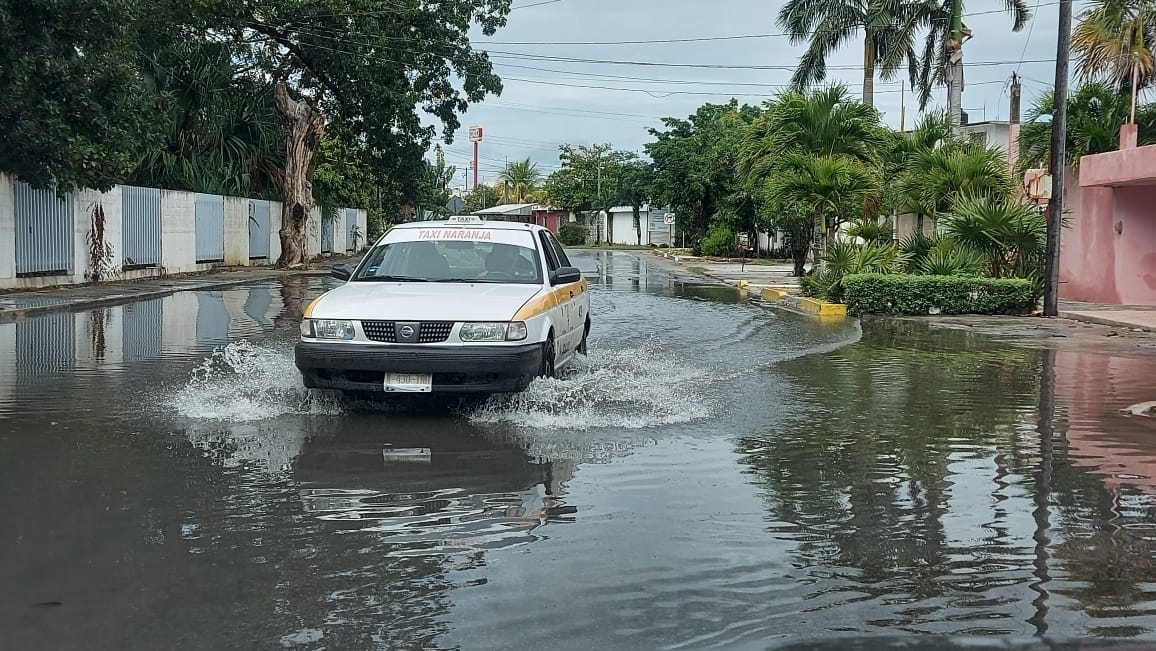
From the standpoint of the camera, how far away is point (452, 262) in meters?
10.7

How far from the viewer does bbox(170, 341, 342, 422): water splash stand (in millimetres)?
9453

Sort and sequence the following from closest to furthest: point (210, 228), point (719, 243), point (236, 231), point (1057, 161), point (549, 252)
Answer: point (549, 252) < point (1057, 161) < point (210, 228) < point (236, 231) < point (719, 243)

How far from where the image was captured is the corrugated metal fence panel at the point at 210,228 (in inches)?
1369

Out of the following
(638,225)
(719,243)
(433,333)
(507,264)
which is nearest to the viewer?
(433,333)

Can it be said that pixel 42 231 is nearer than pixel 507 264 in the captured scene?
No

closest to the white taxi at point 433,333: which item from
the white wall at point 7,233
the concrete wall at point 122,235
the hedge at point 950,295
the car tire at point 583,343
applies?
the car tire at point 583,343

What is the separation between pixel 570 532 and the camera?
596cm

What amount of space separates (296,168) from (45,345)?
25107mm

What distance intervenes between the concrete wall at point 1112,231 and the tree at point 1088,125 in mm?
730

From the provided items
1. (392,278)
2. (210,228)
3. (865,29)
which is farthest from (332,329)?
(865,29)

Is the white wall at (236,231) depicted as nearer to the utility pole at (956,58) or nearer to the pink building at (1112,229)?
the utility pole at (956,58)

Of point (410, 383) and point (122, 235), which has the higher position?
point (122, 235)

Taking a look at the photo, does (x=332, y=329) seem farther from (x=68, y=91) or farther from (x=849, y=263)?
(x=849, y=263)

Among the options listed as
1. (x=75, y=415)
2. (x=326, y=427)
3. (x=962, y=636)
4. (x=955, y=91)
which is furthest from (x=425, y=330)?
(x=955, y=91)
